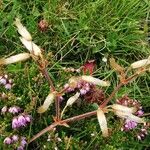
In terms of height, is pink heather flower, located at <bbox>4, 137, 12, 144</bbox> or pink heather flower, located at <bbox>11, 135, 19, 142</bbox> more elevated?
pink heather flower, located at <bbox>4, 137, 12, 144</bbox>

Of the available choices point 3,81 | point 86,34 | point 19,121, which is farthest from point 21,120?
point 86,34

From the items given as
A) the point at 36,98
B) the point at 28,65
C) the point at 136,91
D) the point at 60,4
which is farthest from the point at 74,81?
the point at 60,4

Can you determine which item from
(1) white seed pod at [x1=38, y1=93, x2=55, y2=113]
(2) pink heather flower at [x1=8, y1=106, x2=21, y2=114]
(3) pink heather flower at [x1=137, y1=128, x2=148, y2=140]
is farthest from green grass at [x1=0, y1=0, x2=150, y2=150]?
(1) white seed pod at [x1=38, y1=93, x2=55, y2=113]

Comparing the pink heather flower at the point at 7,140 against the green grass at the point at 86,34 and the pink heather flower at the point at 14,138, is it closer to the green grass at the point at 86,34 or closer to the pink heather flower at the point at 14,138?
the pink heather flower at the point at 14,138

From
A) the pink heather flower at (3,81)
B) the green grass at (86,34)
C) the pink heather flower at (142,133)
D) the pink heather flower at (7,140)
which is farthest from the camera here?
the green grass at (86,34)

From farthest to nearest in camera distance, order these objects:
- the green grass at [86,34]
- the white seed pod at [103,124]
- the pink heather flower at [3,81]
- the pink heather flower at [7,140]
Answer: the green grass at [86,34], the pink heather flower at [3,81], the pink heather flower at [7,140], the white seed pod at [103,124]

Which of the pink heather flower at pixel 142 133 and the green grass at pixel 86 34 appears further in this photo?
the green grass at pixel 86 34

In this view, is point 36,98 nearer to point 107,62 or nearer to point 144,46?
point 107,62

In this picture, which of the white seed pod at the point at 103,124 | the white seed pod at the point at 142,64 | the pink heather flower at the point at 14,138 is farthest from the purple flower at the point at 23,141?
the white seed pod at the point at 142,64

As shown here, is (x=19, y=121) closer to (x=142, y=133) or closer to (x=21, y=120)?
(x=21, y=120)

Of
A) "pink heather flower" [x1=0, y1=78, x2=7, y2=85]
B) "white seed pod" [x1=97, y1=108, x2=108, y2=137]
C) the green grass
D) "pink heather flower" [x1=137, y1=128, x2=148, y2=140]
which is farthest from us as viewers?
the green grass

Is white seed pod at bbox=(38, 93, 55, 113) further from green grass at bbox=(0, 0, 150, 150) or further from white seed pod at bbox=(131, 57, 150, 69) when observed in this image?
green grass at bbox=(0, 0, 150, 150)
